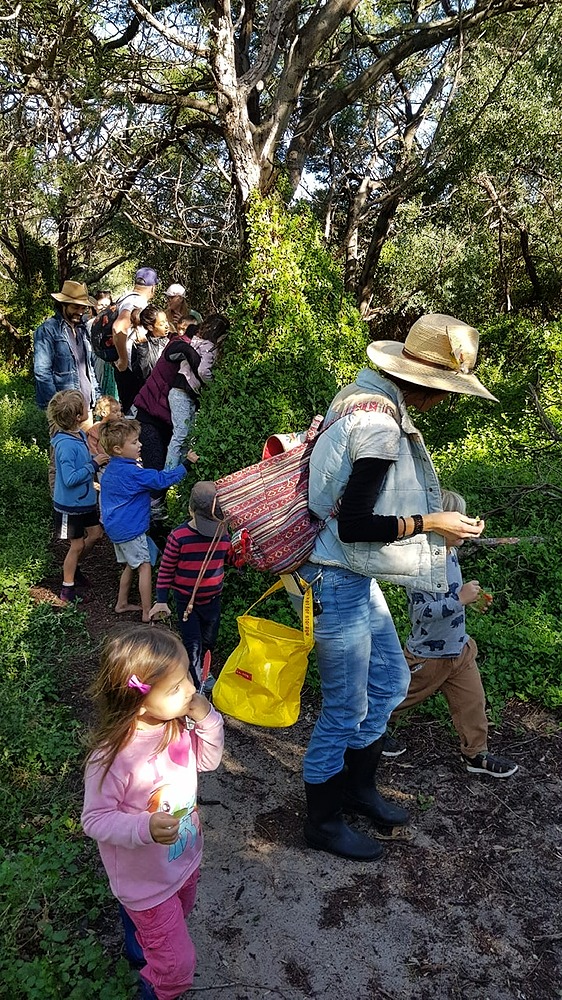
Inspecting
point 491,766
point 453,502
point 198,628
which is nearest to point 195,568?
point 198,628

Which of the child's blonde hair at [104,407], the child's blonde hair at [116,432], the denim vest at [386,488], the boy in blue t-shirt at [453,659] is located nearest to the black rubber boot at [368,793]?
the boy in blue t-shirt at [453,659]

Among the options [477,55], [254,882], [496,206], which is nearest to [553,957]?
[254,882]

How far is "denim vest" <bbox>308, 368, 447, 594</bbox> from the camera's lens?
8.15ft

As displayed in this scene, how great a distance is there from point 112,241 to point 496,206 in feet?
27.0

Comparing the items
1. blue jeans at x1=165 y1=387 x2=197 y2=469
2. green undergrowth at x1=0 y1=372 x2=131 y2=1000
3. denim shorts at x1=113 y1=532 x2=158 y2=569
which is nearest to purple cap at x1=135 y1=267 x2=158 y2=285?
blue jeans at x1=165 y1=387 x2=197 y2=469

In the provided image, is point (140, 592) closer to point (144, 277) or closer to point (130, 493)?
point (130, 493)

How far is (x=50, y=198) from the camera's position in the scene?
662cm

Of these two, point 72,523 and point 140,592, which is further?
point 72,523

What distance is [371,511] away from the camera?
2424 millimetres

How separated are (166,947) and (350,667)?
109 centimetres

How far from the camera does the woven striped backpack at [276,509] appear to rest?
262 centimetres

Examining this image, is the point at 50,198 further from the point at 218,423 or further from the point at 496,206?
the point at 496,206

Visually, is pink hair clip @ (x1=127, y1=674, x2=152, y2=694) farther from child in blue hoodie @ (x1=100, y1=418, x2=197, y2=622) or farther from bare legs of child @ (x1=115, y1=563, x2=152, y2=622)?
bare legs of child @ (x1=115, y1=563, x2=152, y2=622)

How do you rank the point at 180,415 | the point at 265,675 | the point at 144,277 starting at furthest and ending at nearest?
1. the point at 144,277
2. the point at 180,415
3. the point at 265,675
